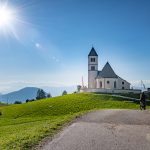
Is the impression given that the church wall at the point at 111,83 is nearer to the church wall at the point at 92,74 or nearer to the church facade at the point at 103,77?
the church facade at the point at 103,77

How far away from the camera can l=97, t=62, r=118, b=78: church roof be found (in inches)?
4176

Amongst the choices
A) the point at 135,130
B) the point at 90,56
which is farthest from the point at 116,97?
the point at 135,130

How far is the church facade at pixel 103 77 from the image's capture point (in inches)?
4151

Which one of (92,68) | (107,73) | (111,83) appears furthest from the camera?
(92,68)

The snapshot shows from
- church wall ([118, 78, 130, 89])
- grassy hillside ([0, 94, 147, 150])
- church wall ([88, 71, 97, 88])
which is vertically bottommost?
grassy hillside ([0, 94, 147, 150])

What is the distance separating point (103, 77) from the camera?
10581cm

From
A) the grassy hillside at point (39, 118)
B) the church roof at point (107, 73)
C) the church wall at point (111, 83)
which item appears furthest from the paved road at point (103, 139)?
the church roof at point (107, 73)

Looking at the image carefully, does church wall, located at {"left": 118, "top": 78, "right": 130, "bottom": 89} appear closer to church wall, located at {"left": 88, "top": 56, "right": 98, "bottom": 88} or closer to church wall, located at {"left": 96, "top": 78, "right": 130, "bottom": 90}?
church wall, located at {"left": 96, "top": 78, "right": 130, "bottom": 90}

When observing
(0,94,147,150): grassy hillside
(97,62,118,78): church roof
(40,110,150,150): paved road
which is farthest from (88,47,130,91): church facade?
(40,110,150,150): paved road

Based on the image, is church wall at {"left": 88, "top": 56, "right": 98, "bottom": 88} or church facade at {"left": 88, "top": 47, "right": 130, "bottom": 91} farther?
church wall at {"left": 88, "top": 56, "right": 98, "bottom": 88}

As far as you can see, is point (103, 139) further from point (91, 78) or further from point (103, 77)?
point (91, 78)

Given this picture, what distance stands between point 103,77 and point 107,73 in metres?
2.10

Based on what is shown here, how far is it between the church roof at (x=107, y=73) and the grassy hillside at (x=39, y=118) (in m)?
26.7

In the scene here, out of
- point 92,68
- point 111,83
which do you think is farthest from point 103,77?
point 92,68
